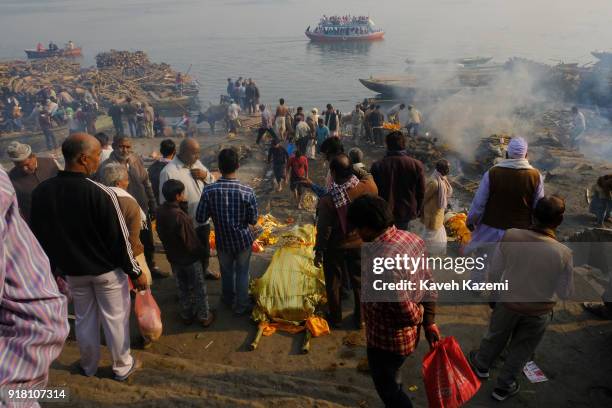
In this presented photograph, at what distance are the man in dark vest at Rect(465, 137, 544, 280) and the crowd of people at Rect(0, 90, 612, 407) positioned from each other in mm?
11

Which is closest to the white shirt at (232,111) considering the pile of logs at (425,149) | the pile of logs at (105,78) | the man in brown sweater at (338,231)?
the pile of logs at (425,149)

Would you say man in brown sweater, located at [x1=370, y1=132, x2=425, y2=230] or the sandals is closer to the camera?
the sandals

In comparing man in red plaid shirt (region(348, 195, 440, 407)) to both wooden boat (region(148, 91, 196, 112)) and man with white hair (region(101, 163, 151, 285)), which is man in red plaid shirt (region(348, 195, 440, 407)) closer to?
man with white hair (region(101, 163, 151, 285))

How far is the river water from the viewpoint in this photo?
126ft

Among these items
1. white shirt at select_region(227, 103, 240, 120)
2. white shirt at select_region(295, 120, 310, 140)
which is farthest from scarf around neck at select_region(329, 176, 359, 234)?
white shirt at select_region(227, 103, 240, 120)

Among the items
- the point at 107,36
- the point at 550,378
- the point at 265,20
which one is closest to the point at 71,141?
the point at 550,378

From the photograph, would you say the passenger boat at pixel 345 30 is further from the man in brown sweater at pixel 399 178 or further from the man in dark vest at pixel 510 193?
the man in dark vest at pixel 510 193

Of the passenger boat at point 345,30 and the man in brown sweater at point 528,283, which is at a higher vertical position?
the passenger boat at point 345,30

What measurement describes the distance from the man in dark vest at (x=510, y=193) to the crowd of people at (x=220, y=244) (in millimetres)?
11

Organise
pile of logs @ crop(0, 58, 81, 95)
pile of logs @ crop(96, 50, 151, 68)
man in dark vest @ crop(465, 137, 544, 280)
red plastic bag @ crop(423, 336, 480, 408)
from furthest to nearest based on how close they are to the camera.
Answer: pile of logs @ crop(96, 50, 151, 68) → pile of logs @ crop(0, 58, 81, 95) → man in dark vest @ crop(465, 137, 544, 280) → red plastic bag @ crop(423, 336, 480, 408)

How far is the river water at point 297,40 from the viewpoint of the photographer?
38312 millimetres

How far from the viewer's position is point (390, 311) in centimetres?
263

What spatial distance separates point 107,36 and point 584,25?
78.0 meters

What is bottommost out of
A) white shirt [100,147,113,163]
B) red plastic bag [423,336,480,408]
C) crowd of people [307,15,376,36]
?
red plastic bag [423,336,480,408]
